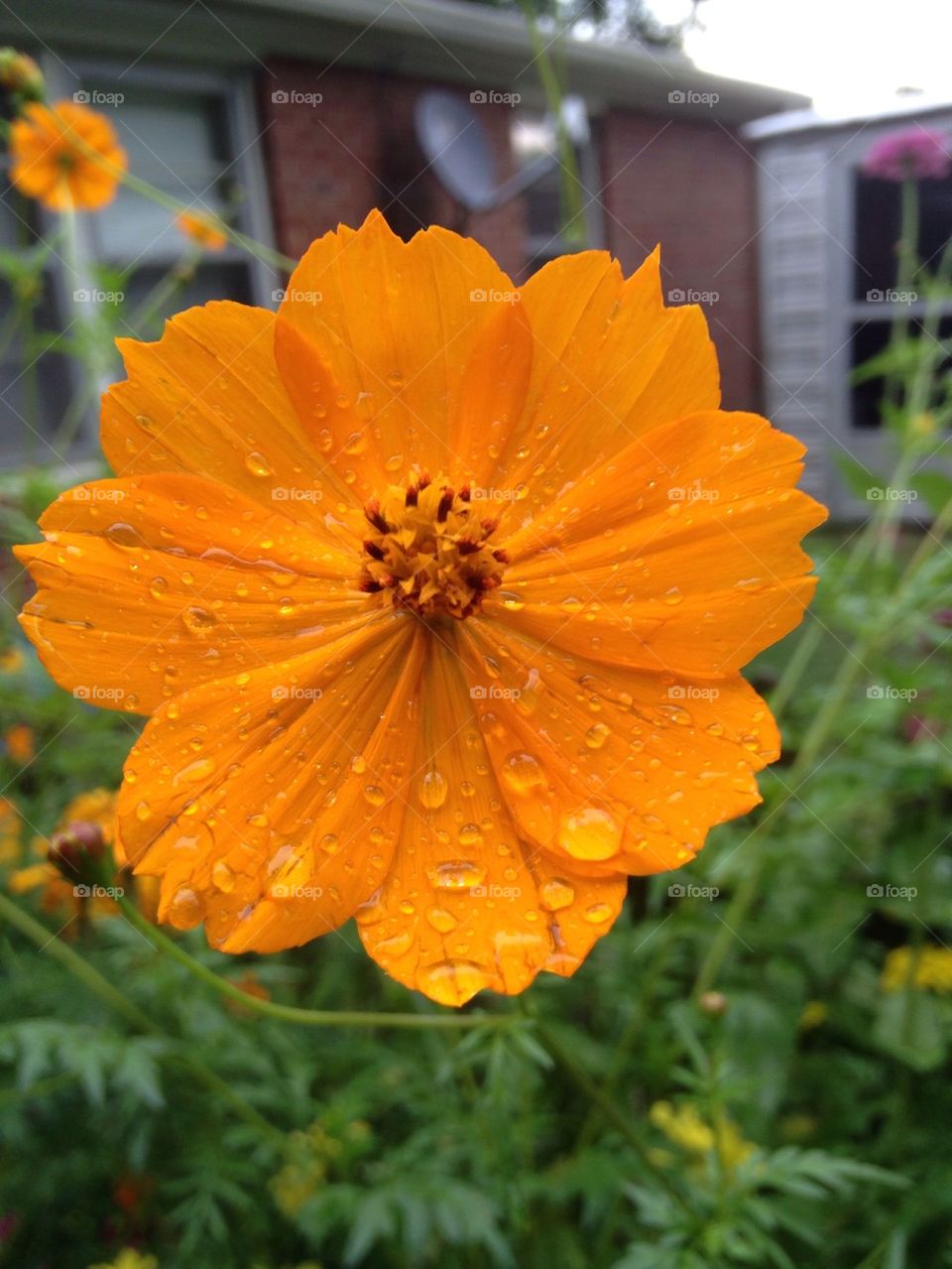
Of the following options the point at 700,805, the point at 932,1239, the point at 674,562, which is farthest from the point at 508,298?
the point at 932,1239

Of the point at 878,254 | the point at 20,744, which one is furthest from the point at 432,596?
the point at 878,254

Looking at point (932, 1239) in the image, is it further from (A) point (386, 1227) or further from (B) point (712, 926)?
(A) point (386, 1227)

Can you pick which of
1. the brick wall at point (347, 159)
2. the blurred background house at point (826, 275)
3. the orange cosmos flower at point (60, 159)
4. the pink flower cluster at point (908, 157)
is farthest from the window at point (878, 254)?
the orange cosmos flower at point (60, 159)

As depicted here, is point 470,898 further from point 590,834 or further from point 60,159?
point 60,159

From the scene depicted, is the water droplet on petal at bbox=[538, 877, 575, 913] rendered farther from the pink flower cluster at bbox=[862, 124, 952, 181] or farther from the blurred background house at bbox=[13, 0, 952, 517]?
the pink flower cluster at bbox=[862, 124, 952, 181]

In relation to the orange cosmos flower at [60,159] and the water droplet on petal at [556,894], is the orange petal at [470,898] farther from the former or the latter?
the orange cosmos flower at [60,159]

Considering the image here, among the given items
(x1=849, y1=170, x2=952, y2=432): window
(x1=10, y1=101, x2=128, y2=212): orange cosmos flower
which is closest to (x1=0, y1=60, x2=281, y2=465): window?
(x1=10, y1=101, x2=128, y2=212): orange cosmos flower
